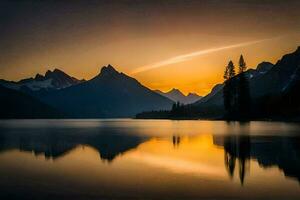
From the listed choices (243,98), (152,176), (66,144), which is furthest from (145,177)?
(243,98)

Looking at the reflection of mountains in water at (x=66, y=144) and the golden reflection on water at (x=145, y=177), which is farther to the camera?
the reflection of mountains in water at (x=66, y=144)

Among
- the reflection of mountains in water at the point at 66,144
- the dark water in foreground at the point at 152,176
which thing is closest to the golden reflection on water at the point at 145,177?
the dark water in foreground at the point at 152,176

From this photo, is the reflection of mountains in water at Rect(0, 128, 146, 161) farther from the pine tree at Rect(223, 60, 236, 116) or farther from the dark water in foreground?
the pine tree at Rect(223, 60, 236, 116)

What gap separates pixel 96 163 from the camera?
37062 millimetres

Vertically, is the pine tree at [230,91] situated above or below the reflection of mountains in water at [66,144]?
above

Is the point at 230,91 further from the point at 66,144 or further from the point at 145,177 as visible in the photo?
the point at 145,177

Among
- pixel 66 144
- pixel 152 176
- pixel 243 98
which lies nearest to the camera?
pixel 152 176

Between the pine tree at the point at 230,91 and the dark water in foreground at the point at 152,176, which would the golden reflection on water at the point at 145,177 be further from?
the pine tree at the point at 230,91

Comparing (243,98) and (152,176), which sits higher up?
(243,98)

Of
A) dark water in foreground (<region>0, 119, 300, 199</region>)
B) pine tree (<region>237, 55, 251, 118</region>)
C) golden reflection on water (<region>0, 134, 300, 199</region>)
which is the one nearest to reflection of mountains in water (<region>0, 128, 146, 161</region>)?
dark water in foreground (<region>0, 119, 300, 199</region>)

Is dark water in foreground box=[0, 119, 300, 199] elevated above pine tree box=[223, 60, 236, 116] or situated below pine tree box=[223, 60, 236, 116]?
below

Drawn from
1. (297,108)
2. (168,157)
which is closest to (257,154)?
(168,157)

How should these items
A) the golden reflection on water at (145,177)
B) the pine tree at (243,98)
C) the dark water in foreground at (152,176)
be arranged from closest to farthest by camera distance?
the dark water in foreground at (152,176) < the golden reflection on water at (145,177) < the pine tree at (243,98)

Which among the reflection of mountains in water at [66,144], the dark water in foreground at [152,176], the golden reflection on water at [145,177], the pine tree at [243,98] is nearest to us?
the dark water in foreground at [152,176]
